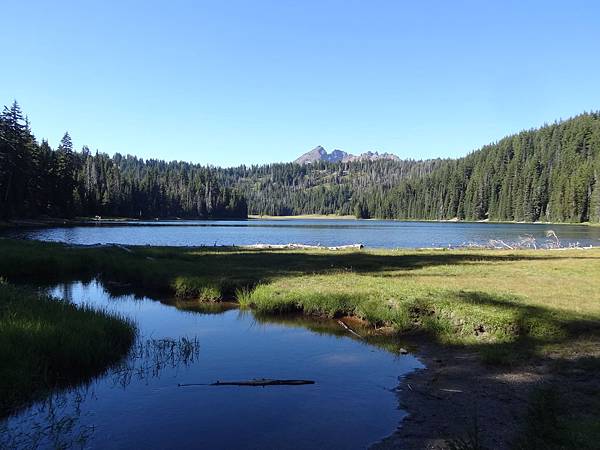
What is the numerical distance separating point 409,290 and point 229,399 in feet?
33.9

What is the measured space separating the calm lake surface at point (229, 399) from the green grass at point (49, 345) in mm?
500

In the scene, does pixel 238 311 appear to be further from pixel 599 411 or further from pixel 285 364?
pixel 599 411

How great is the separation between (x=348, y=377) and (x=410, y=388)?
170 cm

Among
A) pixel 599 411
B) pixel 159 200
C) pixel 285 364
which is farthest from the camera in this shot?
pixel 159 200

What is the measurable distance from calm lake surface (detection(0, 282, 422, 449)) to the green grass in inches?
19.7

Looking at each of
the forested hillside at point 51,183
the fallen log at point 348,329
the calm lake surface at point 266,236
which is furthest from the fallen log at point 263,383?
the forested hillside at point 51,183

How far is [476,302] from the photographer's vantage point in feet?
55.9

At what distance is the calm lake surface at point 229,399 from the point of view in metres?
8.90

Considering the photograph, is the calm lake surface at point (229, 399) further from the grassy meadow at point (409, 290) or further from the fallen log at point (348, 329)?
the grassy meadow at point (409, 290)

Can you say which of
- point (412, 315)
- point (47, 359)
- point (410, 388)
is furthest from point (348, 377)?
point (47, 359)

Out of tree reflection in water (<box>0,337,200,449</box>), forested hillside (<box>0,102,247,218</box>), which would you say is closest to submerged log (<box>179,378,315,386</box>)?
tree reflection in water (<box>0,337,200,449</box>)

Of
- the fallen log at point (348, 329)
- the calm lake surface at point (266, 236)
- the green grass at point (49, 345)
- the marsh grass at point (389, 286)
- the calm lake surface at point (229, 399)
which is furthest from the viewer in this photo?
the calm lake surface at point (266, 236)

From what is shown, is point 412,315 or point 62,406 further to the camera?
point 412,315

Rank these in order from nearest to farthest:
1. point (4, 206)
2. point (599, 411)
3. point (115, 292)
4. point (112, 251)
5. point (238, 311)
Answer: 1. point (599, 411)
2. point (238, 311)
3. point (115, 292)
4. point (112, 251)
5. point (4, 206)
